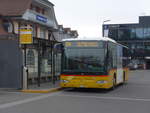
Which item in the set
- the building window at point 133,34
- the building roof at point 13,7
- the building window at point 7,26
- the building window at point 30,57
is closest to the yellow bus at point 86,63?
the building window at point 30,57

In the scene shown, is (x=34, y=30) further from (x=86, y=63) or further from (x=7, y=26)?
(x=86, y=63)

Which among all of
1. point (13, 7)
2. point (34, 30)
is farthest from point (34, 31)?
point (13, 7)

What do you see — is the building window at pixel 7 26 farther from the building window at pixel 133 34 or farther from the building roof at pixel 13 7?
the building window at pixel 133 34

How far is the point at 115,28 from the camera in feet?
305

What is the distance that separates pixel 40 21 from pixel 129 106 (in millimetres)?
27465

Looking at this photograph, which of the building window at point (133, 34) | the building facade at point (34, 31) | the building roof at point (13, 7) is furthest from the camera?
the building window at point (133, 34)

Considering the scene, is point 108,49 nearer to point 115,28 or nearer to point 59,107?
point 59,107

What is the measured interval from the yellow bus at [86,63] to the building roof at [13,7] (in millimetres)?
18427

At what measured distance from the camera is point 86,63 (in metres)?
18.2

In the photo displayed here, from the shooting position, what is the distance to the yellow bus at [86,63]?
18.1m

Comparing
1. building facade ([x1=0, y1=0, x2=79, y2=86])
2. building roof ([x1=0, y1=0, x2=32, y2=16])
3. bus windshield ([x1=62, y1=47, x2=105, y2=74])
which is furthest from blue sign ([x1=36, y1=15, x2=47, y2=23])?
bus windshield ([x1=62, y1=47, x2=105, y2=74])

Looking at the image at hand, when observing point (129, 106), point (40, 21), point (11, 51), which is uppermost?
point (40, 21)

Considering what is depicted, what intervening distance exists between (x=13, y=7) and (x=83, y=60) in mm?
20739

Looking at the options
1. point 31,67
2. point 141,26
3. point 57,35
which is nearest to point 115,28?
point 141,26
